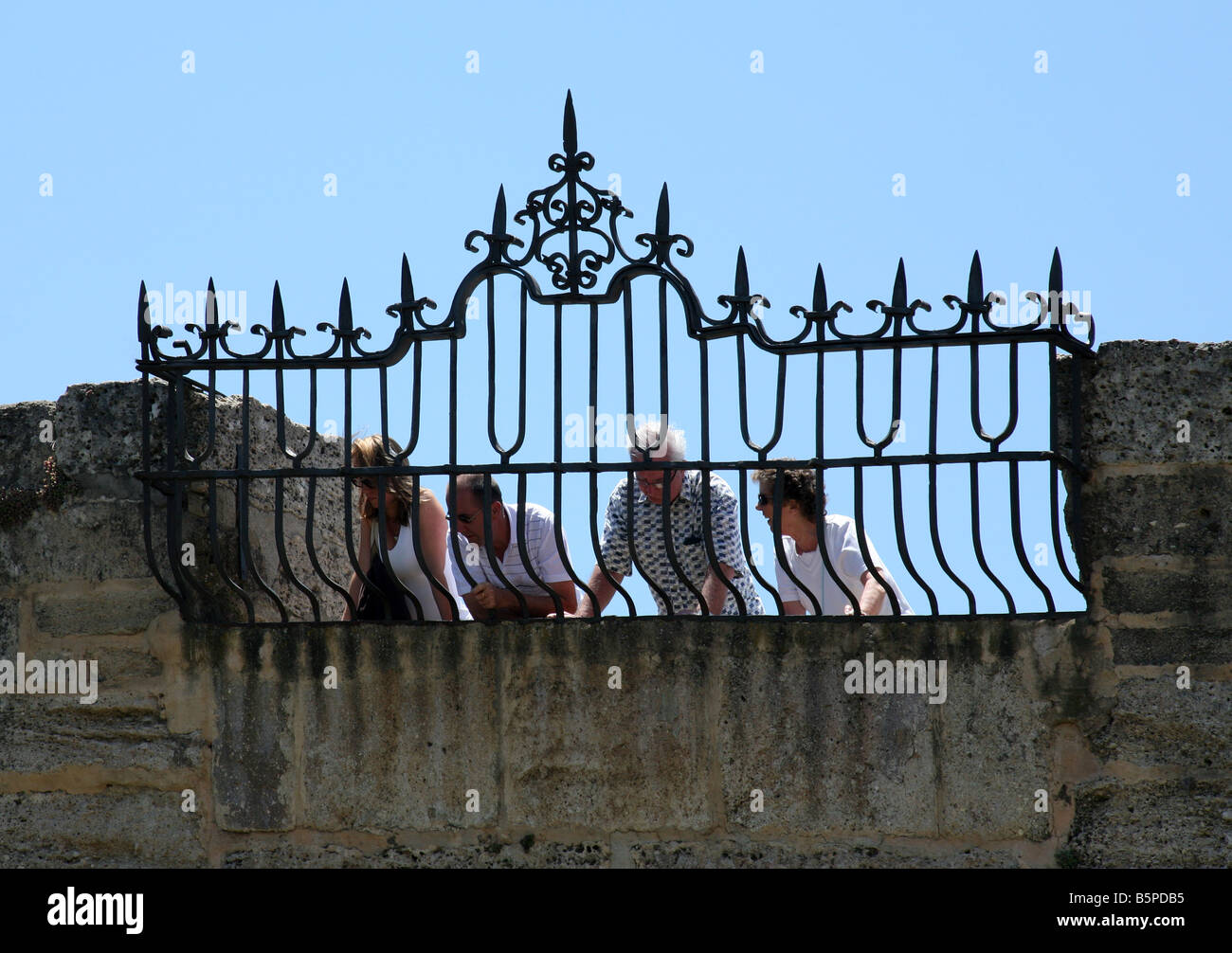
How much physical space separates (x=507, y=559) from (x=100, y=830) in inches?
55.0

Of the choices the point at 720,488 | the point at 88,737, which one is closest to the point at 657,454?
the point at 720,488

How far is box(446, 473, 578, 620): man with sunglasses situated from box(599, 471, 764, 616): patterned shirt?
171mm

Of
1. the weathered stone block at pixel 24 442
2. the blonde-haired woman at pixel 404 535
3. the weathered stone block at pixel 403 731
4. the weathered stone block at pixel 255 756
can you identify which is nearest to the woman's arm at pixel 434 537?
the blonde-haired woman at pixel 404 535

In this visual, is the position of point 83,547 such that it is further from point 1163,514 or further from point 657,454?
point 1163,514

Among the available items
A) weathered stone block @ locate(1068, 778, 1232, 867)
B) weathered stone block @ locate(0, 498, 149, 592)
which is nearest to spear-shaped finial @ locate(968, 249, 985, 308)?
weathered stone block @ locate(1068, 778, 1232, 867)

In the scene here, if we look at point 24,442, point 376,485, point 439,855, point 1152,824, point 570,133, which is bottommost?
point 439,855

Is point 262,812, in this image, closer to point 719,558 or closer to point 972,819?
point 719,558

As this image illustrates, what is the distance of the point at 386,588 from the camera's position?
4.28 m

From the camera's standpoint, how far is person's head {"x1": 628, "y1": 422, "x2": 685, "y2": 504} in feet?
→ 12.7

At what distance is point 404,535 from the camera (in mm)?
4598

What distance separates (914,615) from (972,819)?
53cm

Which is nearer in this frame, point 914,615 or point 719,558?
point 914,615

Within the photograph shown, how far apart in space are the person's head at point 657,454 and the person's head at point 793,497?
0.25m
